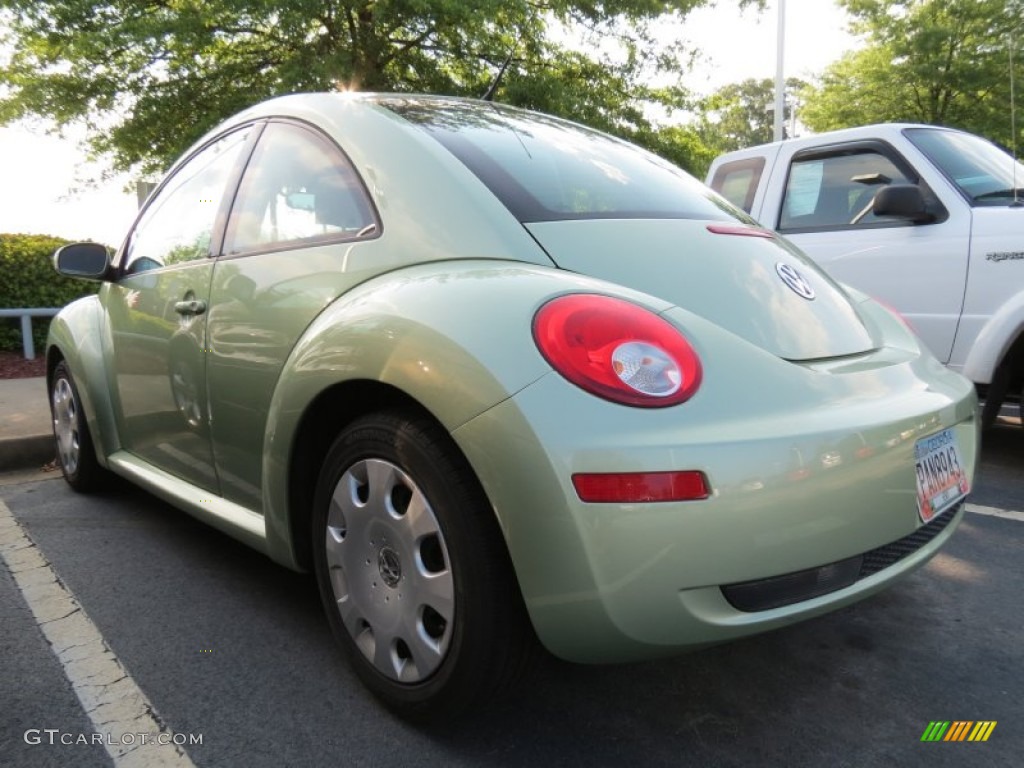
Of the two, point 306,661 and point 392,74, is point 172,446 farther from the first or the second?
point 392,74

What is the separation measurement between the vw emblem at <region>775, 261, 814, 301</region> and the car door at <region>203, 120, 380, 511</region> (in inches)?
40.7

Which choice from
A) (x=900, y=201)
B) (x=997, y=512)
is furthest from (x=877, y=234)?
(x=997, y=512)

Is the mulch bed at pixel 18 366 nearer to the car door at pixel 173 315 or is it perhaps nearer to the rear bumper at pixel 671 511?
the car door at pixel 173 315

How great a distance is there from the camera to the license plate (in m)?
1.83

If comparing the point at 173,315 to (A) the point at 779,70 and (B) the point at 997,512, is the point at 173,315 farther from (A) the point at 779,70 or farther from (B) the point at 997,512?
(A) the point at 779,70

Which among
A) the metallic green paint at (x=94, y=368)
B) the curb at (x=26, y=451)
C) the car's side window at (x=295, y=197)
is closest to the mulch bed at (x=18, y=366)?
the curb at (x=26, y=451)

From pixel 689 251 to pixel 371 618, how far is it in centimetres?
120

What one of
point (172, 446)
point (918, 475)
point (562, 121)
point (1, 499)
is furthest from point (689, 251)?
point (1, 499)

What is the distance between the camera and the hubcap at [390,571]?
1787 millimetres

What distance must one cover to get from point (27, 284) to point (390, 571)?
26.2ft

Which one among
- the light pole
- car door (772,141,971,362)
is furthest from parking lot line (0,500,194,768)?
the light pole

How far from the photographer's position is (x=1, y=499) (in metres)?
3.95

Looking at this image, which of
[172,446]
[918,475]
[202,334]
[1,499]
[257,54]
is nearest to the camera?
[918,475]

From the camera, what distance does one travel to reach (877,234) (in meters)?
4.62
